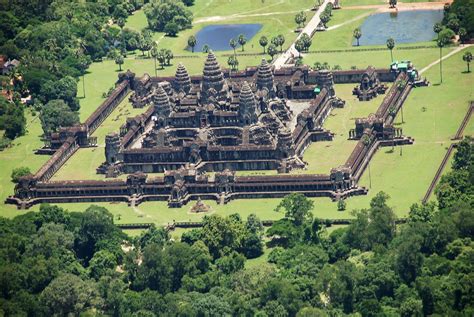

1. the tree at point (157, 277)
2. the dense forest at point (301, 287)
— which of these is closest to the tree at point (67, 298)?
the dense forest at point (301, 287)

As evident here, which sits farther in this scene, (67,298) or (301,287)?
(67,298)

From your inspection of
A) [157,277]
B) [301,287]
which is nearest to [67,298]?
[157,277]

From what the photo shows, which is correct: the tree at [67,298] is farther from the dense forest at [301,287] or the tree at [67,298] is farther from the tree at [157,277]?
the tree at [157,277]

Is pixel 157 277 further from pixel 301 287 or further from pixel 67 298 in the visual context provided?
pixel 301 287

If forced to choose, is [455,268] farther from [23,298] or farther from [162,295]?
[23,298]

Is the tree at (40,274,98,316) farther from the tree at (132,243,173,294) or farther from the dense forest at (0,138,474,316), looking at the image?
the tree at (132,243,173,294)

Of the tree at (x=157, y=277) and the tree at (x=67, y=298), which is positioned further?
the tree at (x=157, y=277)

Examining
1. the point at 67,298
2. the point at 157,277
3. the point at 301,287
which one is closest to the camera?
the point at 301,287

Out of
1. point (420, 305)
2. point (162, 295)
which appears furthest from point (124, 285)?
point (420, 305)

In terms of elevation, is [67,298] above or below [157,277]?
below

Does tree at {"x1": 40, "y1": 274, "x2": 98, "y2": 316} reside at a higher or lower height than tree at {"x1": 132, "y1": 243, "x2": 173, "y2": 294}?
lower

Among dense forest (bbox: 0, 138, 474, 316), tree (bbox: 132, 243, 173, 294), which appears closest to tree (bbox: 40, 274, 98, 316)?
dense forest (bbox: 0, 138, 474, 316)
